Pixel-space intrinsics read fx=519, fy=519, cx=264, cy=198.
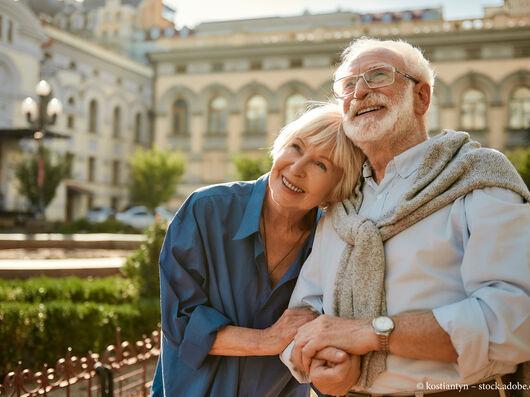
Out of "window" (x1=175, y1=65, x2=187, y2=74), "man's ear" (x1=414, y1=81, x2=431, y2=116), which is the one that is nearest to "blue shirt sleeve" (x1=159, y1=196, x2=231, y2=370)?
"man's ear" (x1=414, y1=81, x2=431, y2=116)

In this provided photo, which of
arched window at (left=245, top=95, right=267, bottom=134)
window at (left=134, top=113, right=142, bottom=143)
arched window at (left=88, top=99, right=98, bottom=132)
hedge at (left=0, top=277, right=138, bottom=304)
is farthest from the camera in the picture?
window at (left=134, top=113, right=142, bottom=143)

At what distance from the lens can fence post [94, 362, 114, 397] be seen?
2.76 m

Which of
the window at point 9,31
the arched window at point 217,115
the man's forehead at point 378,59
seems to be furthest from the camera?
the arched window at point 217,115

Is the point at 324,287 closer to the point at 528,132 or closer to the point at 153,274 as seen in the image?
the point at 153,274

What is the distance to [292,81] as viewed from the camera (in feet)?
100

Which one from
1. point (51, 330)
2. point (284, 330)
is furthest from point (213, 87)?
point (284, 330)

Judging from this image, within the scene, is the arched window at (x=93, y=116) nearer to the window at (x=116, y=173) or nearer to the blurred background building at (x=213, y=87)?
the blurred background building at (x=213, y=87)

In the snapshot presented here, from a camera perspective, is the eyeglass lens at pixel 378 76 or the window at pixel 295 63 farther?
the window at pixel 295 63

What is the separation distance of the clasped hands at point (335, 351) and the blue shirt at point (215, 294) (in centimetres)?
41

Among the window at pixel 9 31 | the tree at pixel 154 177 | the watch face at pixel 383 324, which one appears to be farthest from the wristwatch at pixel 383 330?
the window at pixel 9 31

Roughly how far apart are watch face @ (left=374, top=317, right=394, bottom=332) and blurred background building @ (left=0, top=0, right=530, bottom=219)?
78.1ft

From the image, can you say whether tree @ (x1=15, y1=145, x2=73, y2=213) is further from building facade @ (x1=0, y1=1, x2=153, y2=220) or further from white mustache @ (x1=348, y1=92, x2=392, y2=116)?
white mustache @ (x1=348, y1=92, x2=392, y2=116)

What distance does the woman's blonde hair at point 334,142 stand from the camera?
221 centimetres

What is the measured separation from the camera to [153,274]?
5.97 meters
